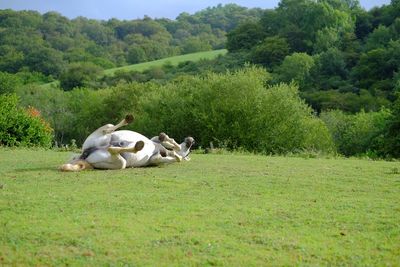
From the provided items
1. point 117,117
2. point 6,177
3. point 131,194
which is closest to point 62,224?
point 131,194

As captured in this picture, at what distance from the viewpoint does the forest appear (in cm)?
3591

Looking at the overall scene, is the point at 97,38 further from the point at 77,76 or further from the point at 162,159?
the point at 162,159

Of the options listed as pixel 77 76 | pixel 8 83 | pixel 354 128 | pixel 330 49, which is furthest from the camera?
pixel 77 76

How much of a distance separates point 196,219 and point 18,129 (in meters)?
20.9

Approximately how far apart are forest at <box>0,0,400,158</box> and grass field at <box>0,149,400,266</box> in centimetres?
1156

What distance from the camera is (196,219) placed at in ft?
27.7

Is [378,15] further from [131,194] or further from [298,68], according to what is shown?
[131,194]

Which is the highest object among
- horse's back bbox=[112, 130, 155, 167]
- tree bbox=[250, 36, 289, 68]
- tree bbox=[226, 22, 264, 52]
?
tree bbox=[226, 22, 264, 52]

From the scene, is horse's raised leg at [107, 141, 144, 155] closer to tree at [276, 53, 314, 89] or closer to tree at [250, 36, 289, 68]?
tree at [276, 53, 314, 89]

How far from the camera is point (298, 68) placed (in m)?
83.7

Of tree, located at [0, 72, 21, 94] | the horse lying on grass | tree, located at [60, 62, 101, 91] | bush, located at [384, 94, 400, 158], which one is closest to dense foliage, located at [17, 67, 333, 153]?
bush, located at [384, 94, 400, 158]

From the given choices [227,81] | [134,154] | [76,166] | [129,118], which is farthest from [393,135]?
[76,166]

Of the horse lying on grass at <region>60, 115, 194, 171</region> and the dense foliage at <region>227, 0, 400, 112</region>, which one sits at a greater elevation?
the dense foliage at <region>227, 0, 400, 112</region>

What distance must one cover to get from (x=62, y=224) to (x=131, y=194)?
238 centimetres
